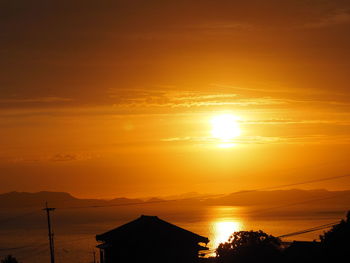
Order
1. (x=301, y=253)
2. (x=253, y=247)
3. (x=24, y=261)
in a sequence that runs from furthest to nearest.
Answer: (x=24, y=261) → (x=301, y=253) → (x=253, y=247)

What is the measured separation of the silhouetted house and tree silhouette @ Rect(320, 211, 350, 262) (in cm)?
859

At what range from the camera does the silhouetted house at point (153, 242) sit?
45.3 m

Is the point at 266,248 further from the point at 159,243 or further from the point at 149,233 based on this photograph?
the point at 149,233

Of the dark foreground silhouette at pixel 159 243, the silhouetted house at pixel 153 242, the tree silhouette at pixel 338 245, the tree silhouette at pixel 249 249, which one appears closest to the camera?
the tree silhouette at pixel 249 249

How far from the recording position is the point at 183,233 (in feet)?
149

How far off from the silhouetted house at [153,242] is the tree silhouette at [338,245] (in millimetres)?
8587

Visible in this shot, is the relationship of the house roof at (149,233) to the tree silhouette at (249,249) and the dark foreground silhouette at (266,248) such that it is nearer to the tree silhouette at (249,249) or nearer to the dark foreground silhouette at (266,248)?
the dark foreground silhouette at (266,248)

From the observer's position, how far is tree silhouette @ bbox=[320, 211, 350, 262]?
42.2m

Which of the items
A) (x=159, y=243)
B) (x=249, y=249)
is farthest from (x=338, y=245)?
A: (x=159, y=243)

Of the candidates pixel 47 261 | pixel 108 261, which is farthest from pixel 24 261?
pixel 108 261

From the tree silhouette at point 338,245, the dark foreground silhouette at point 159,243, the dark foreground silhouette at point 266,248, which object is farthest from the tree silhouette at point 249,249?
the tree silhouette at point 338,245

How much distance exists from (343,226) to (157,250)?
13.1 meters

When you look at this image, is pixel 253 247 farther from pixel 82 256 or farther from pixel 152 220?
pixel 82 256

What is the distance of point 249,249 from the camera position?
40719 millimetres
